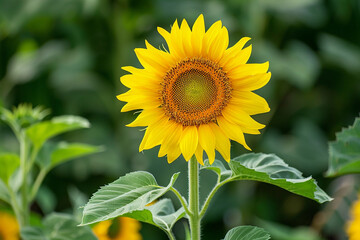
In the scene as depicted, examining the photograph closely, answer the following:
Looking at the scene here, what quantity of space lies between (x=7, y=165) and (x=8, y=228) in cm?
38

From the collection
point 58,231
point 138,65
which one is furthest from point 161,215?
point 138,65

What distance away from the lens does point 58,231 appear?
79cm

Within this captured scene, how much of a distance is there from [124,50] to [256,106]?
4.35ft

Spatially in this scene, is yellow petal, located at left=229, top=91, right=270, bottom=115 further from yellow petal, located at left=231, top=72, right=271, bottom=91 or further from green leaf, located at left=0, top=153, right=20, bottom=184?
green leaf, located at left=0, top=153, right=20, bottom=184

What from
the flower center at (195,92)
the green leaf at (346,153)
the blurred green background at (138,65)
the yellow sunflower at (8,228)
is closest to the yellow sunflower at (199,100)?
the flower center at (195,92)

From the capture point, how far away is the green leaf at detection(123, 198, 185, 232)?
A: 1.93 feet

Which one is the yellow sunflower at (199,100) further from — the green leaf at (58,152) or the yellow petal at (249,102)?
the green leaf at (58,152)


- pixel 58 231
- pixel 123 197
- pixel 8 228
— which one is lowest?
pixel 8 228

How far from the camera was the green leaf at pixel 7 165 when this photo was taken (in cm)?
86

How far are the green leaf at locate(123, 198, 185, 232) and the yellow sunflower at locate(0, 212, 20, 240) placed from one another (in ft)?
1.72

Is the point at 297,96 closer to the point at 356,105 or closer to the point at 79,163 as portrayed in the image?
the point at 356,105

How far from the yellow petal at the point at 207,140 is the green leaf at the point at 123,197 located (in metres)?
0.04

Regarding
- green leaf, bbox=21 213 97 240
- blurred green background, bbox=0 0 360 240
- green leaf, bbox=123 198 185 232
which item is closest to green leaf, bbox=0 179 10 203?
green leaf, bbox=21 213 97 240

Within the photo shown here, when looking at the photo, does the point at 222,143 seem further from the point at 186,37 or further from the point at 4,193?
the point at 4,193
